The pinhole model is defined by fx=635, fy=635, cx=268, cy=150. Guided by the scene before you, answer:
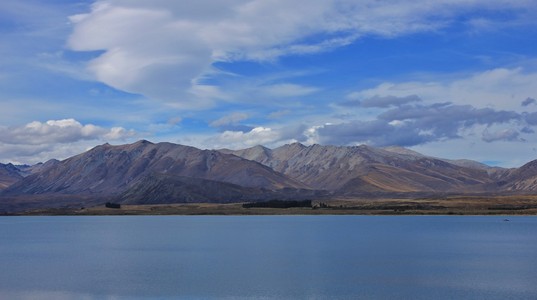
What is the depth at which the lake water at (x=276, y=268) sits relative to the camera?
4616cm

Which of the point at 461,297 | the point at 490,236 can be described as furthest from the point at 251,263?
the point at 490,236

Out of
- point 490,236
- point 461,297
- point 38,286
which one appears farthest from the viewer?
point 490,236

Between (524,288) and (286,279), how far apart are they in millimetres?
18038

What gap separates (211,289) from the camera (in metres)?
47.2

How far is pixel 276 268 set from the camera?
193 ft

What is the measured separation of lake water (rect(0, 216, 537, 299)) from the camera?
46156 mm

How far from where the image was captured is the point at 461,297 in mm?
43375

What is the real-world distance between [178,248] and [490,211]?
13248 centimetres

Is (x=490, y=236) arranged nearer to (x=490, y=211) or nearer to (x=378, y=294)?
(x=378, y=294)

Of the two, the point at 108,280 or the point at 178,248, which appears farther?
the point at 178,248

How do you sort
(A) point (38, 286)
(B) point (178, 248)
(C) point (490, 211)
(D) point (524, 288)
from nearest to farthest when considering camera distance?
(D) point (524, 288) < (A) point (38, 286) < (B) point (178, 248) < (C) point (490, 211)

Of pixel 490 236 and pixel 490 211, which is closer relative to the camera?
pixel 490 236

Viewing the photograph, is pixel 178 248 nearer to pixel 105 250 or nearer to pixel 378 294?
pixel 105 250

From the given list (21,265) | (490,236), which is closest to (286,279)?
(21,265)
